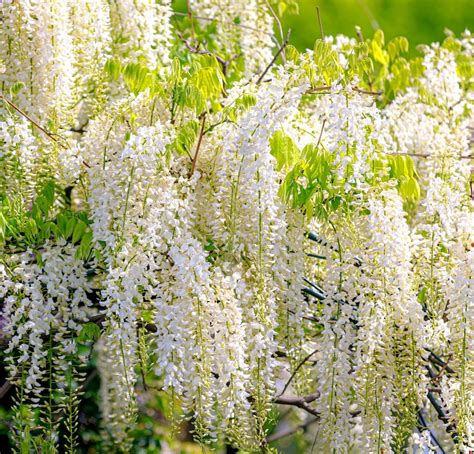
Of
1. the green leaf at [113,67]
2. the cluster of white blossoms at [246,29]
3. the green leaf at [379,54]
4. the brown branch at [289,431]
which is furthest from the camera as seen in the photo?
the brown branch at [289,431]

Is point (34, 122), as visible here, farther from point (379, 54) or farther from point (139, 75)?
point (379, 54)

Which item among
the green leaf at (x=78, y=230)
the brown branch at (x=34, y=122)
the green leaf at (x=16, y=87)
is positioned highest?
the green leaf at (x=16, y=87)

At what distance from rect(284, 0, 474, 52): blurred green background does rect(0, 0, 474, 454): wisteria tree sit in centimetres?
684

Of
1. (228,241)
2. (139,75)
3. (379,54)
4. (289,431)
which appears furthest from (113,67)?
(289,431)

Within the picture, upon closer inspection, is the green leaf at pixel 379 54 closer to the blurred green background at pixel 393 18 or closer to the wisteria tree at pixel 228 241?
the wisteria tree at pixel 228 241

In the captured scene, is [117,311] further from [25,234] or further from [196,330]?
[25,234]

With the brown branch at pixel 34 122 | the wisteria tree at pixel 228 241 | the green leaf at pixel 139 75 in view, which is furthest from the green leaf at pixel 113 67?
the brown branch at pixel 34 122

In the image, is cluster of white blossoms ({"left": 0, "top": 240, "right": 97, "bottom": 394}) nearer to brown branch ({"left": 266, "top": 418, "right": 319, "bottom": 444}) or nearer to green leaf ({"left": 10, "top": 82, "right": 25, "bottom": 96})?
green leaf ({"left": 10, "top": 82, "right": 25, "bottom": 96})

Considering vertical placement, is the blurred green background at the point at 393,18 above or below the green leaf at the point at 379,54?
above

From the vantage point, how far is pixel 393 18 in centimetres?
1065

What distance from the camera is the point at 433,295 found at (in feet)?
11.4

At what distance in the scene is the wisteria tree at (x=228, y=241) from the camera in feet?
10.6

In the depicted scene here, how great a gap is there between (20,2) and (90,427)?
285cm

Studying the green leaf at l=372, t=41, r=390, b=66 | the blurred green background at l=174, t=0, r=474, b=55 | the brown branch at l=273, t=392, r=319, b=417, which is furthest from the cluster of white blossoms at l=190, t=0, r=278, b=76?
the blurred green background at l=174, t=0, r=474, b=55
